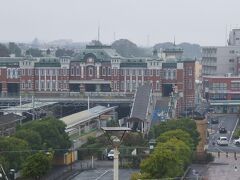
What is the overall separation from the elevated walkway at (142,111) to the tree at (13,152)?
38.6ft

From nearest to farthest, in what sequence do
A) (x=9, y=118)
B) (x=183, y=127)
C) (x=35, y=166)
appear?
(x=35, y=166) → (x=183, y=127) → (x=9, y=118)

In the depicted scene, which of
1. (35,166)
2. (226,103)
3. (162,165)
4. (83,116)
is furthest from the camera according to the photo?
(226,103)

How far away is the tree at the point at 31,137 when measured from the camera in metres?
24.7

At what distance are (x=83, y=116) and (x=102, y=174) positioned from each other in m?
8.78

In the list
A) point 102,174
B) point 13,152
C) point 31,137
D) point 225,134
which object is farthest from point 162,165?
point 225,134

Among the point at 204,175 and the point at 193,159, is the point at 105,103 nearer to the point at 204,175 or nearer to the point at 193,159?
the point at 193,159

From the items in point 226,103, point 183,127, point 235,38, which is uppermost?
point 235,38

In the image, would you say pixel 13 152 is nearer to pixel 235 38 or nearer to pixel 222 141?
pixel 222 141

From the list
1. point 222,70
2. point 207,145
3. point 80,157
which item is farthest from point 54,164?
point 222,70

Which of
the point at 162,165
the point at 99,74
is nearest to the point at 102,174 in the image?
the point at 162,165

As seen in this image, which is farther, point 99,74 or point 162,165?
point 99,74

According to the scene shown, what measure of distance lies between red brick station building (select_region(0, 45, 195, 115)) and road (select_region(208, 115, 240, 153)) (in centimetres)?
267

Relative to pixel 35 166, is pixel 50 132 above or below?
above

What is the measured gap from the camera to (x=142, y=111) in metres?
36.6
